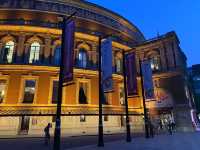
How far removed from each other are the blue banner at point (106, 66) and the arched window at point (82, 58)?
16438 mm

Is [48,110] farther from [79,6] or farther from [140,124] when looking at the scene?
[79,6]

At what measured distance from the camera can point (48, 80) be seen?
92.4 feet

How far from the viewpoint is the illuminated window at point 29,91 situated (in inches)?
1069

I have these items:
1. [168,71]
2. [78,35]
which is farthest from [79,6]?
[168,71]

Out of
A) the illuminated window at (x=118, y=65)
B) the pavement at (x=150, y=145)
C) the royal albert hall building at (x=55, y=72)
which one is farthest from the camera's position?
the illuminated window at (x=118, y=65)

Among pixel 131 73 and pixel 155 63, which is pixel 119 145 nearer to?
pixel 131 73

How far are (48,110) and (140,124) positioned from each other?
16612 mm

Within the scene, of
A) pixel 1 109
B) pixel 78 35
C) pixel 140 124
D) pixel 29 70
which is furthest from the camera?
pixel 140 124

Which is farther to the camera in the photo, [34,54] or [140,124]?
[140,124]

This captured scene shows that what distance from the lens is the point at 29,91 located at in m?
27.5

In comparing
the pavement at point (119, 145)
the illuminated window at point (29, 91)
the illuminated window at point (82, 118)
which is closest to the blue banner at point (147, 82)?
the pavement at point (119, 145)

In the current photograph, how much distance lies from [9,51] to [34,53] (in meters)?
3.62

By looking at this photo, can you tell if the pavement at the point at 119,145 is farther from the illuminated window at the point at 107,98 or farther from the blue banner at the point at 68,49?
the illuminated window at the point at 107,98

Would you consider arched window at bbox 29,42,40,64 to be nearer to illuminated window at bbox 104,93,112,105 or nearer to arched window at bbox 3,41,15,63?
arched window at bbox 3,41,15,63
